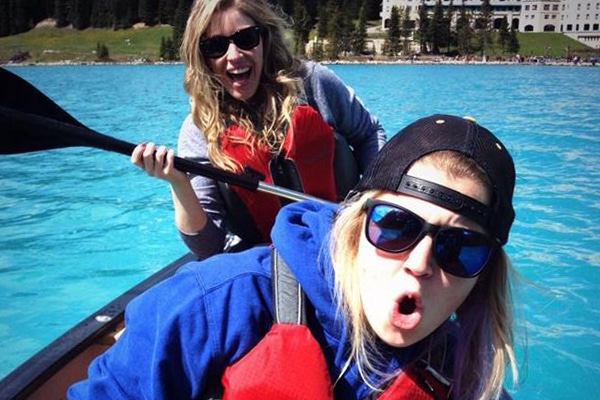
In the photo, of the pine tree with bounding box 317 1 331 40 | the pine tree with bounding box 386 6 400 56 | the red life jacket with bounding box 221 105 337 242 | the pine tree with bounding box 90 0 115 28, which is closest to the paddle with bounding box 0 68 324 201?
the red life jacket with bounding box 221 105 337 242

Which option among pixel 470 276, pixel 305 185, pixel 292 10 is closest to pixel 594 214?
pixel 305 185

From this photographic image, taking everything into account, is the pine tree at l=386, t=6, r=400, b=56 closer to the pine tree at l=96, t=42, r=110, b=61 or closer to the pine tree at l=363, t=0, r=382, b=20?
the pine tree at l=363, t=0, r=382, b=20

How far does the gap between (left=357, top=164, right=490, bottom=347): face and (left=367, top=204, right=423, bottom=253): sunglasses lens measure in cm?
2

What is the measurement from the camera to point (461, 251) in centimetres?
139

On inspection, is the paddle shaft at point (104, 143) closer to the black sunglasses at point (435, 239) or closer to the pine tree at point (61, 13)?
the black sunglasses at point (435, 239)

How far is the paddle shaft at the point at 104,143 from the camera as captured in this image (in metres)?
2.49

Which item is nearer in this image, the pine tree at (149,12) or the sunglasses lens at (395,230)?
the sunglasses lens at (395,230)

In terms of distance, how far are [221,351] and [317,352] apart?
0.23 meters

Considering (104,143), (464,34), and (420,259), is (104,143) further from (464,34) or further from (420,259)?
(464,34)

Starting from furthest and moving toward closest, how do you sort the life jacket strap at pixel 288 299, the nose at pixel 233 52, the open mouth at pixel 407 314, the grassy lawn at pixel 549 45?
the grassy lawn at pixel 549 45 → the nose at pixel 233 52 → the life jacket strap at pixel 288 299 → the open mouth at pixel 407 314

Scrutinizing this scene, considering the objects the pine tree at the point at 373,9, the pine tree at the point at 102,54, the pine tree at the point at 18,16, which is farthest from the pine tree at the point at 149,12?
the pine tree at the point at 373,9

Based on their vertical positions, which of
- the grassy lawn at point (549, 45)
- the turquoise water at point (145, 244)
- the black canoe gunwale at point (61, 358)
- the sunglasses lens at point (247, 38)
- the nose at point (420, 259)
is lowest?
the turquoise water at point (145, 244)

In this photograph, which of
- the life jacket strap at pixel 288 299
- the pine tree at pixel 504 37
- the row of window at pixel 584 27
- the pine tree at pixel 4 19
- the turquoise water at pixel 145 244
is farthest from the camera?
the pine tree at pixel 4 19

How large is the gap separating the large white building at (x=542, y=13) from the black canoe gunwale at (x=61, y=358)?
3753 inches
